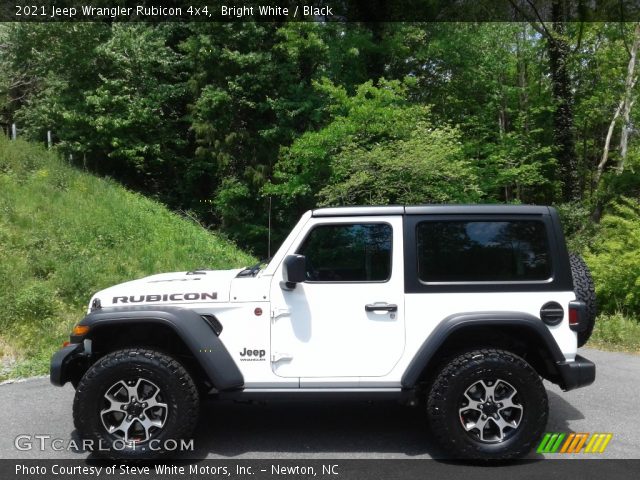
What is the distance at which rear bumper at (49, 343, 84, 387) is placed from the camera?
14.3 feet

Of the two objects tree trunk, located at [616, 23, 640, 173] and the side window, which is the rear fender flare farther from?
tree trunk, located at [616, 23, 640, 173]

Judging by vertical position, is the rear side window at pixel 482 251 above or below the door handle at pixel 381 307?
above

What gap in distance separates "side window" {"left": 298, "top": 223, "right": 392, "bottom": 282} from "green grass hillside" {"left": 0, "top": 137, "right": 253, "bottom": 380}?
4.39 meters

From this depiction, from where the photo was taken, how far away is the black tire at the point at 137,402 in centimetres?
415

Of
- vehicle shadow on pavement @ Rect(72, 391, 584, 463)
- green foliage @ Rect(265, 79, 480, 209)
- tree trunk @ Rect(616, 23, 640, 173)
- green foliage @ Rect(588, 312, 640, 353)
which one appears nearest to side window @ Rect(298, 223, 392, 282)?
vehicle shadow on pavement @ Rect(72, 391, 584, 463)

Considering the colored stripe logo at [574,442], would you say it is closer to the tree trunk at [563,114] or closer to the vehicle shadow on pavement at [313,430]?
the vehicle shadow on pavement at [313,430]

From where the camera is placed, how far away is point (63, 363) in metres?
4.37

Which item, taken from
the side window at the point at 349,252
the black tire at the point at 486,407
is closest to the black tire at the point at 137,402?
the side window at the point at 349,252

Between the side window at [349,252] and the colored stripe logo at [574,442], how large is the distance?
184 cm

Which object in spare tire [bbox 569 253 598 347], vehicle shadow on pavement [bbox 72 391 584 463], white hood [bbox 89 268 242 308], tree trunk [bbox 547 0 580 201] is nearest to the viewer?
white hood [bbox 89 268 242 308]

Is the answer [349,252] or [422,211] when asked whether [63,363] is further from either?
[422,211]

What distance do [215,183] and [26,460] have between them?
674 inches

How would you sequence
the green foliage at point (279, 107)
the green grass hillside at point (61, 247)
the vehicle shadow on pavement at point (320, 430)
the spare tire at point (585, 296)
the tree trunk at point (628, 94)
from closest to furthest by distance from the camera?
1. the vehicle shadow on pavement at point (320, 430)
2. the spare tire at point (585, 296)
3. the green grass hillside at point (61, 247)
4. the green foliage at point (279, 107)
5. the tree trunk at point (628, 94)

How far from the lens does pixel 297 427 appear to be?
5027mm
